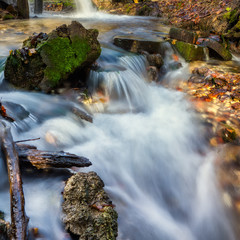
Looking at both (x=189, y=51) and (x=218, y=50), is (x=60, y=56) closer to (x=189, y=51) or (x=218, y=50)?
(x=189, y=51)

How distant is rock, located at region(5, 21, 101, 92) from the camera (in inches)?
189

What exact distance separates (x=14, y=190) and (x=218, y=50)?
802cm

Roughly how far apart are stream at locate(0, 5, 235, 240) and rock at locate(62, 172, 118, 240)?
17 cm

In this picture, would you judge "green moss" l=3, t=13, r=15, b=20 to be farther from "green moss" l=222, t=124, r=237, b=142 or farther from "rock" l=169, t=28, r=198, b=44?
"green moss" l=222, t=124, r=237, b=142

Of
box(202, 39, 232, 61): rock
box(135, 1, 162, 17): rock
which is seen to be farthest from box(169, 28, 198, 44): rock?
box(135, 1, 162, 17): rock

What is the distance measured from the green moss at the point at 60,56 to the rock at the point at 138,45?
281cm

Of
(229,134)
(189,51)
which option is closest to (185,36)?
(189,51)

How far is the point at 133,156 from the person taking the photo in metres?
4.07

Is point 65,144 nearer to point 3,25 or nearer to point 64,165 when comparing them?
point 64,165

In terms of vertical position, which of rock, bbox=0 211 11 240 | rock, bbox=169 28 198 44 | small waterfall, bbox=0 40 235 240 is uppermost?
rock, bbox=169 28 198 44

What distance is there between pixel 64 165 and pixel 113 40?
21.4 feet

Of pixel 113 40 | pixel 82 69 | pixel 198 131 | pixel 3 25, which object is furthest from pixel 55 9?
pixel 198 131

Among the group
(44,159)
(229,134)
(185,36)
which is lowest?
(229,134)

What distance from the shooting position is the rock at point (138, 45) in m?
7.52
